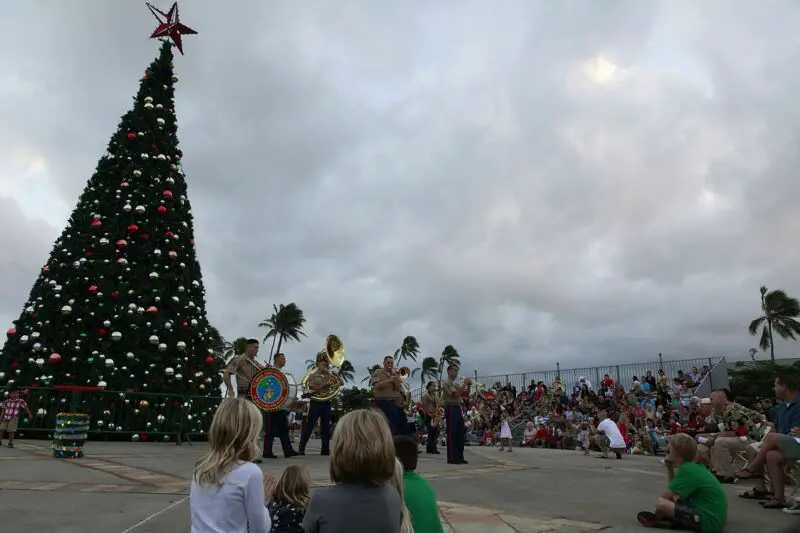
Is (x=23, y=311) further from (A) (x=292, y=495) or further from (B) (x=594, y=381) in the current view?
(B) (x=594, y=381)

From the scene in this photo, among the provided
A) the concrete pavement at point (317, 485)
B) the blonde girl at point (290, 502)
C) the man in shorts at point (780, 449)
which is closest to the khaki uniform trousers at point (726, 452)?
the concrete pavement at point (317, 485)

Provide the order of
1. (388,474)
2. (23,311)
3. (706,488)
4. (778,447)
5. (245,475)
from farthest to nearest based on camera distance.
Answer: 1. (23,311)
2. (778,447)
3. (706,488)
4. (245,475)
5. (388,474)

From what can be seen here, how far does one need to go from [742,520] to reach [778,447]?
3.08 feet

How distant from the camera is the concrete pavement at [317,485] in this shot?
404 cm

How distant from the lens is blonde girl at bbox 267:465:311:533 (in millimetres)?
2621

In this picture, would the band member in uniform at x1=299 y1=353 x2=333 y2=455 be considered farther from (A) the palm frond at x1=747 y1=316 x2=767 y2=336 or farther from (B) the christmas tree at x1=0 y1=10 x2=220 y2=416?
(A) the palm frond at x1=747 y1=316 x2=767 y2=336

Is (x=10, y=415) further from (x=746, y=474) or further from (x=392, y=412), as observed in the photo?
(x=746, y=474)

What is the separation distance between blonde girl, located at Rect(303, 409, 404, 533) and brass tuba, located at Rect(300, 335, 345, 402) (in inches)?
301

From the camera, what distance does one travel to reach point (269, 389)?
28.1 feet

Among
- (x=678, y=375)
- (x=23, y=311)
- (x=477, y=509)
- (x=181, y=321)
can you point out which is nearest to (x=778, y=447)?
(x=477, y=509)

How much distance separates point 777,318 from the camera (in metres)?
44.2

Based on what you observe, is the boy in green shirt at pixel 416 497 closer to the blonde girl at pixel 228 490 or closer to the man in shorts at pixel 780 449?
the blonde girl at pixel 228 490

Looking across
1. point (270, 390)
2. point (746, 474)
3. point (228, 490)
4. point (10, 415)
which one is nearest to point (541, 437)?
point (270, 390)

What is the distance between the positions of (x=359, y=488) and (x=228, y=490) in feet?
2.25
